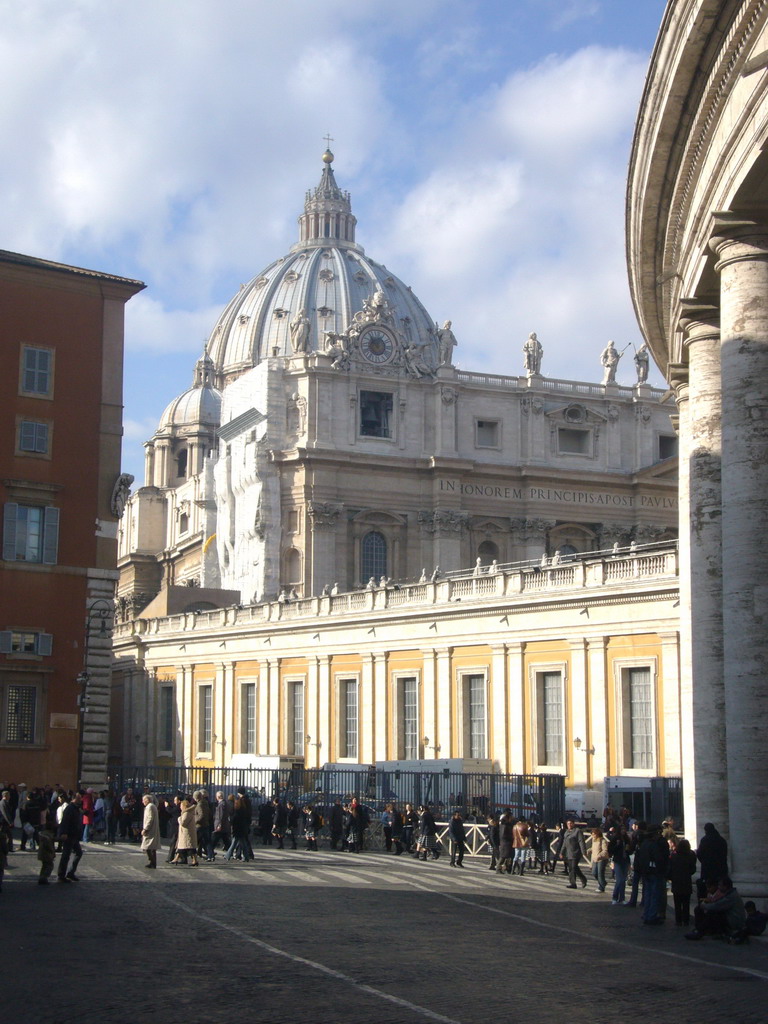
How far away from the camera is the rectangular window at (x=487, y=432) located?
75.3m

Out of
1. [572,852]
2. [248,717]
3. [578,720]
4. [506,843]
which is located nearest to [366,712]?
[248,717]

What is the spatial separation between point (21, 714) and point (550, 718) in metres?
15.7

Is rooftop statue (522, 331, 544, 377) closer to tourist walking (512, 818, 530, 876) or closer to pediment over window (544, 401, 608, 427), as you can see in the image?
pediment over window (544, 401, 608, 427)

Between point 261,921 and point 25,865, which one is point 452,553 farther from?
point 261,921

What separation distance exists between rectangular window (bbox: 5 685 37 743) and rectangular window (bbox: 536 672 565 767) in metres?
15.2

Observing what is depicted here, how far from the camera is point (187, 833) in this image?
2427 centimetres

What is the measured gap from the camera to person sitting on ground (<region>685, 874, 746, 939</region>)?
14906 millimetres

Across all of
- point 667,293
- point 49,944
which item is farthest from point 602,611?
point 49,944

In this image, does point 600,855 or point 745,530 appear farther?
point 600,855

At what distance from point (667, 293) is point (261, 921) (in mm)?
11469

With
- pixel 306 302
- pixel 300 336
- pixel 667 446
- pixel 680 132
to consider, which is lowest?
pixel 680 132

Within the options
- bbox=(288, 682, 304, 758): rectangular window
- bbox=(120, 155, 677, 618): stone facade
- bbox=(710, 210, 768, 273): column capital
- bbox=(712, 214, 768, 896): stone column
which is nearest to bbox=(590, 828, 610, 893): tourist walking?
bbox=(712, 214, 768, 896): stone column

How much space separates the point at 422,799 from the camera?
34406 millimetres

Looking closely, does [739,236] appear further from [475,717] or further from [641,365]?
[641,365]
